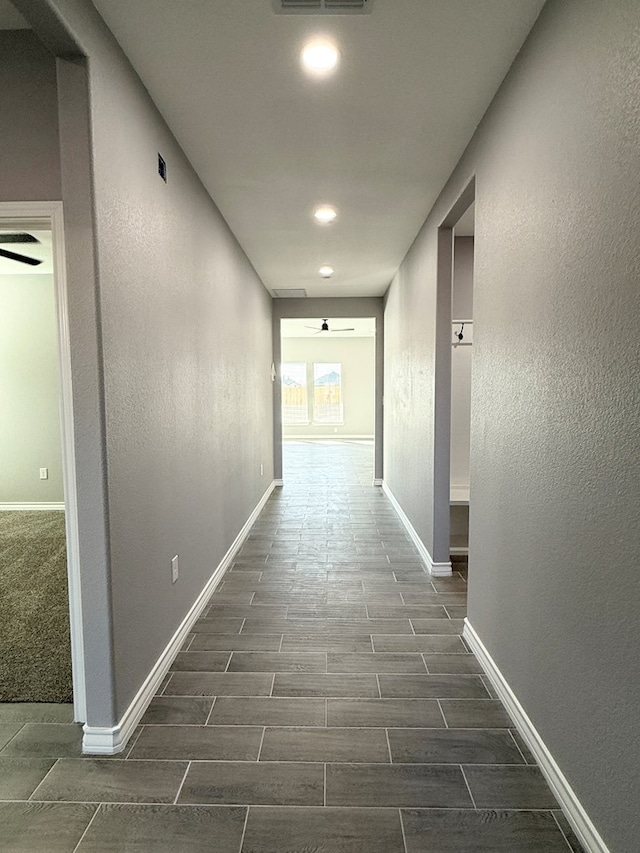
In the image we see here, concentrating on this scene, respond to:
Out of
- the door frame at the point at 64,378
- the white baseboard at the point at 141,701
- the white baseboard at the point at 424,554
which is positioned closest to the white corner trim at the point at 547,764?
the white baseboard at the point at 424,554

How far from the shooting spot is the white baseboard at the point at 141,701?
1.81 metres

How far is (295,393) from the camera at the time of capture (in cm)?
1257

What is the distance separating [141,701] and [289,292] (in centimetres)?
534

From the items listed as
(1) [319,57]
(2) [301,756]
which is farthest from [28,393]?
(2) [301,756]

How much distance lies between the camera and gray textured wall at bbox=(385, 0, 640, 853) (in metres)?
1.24

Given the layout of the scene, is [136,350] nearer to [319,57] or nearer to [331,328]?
[319,57]

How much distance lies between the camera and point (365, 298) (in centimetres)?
691

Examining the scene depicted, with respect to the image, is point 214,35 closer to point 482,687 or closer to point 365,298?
point 482,687

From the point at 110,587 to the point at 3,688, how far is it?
3.26 feet

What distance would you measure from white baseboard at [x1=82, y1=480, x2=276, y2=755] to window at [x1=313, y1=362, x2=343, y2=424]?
9430 millimetres

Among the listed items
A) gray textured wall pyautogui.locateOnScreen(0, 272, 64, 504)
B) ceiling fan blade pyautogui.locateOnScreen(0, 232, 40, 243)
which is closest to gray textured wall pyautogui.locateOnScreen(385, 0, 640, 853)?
ceiling fan blade pyautogui.locateOnScreen(0, 232, 40, 243)

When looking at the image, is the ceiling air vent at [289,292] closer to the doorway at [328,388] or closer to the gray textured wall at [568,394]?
the gray textured wall at [568,394]

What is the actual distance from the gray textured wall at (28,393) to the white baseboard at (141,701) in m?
3.43

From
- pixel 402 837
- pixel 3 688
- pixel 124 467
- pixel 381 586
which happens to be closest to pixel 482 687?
pixel 402 837
